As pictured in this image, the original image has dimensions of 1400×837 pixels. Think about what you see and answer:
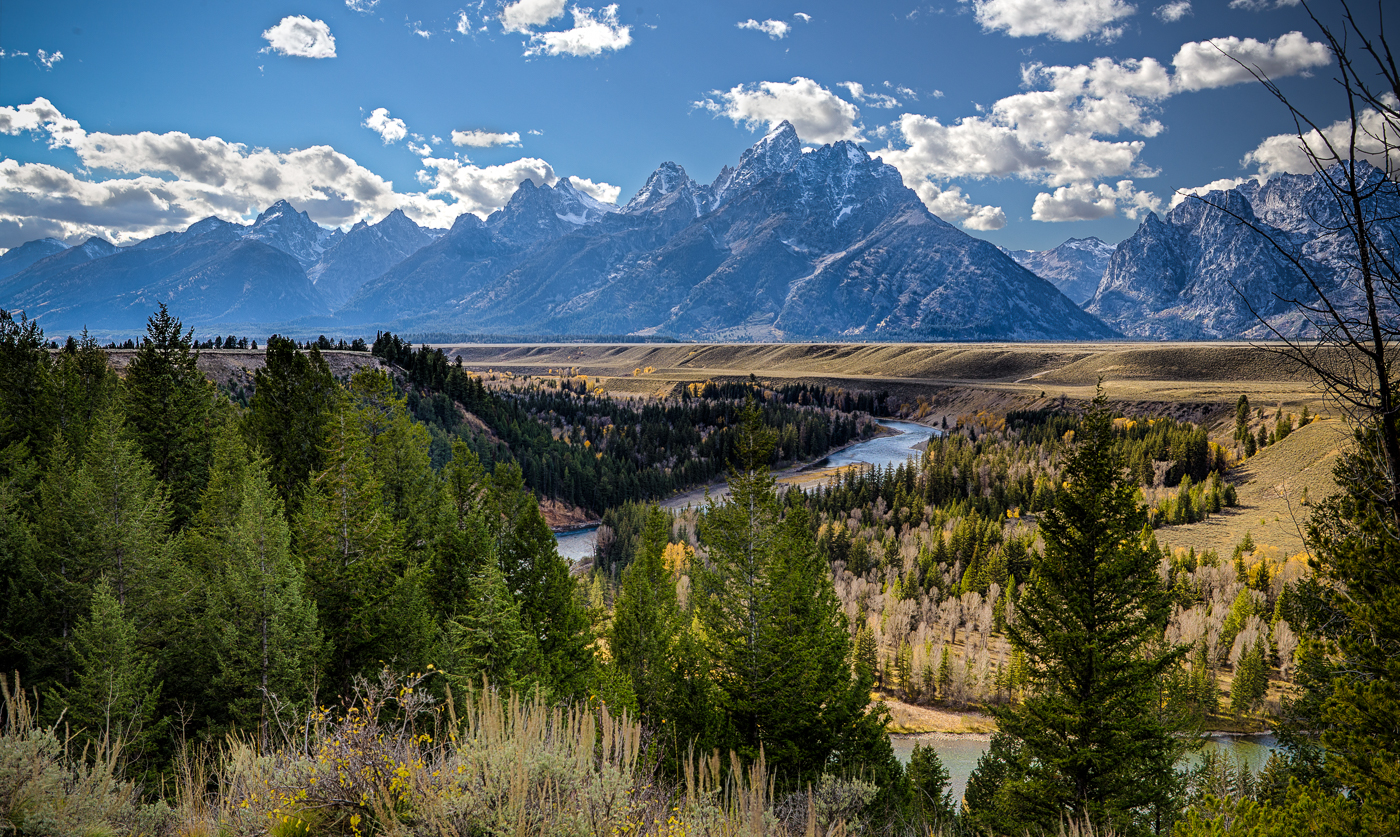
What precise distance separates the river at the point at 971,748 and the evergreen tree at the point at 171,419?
45.7m

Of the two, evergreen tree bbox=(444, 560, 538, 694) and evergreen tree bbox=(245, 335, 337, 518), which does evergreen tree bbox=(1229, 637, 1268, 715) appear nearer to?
evergreen tree bbox=(444, 560, 538, 694)

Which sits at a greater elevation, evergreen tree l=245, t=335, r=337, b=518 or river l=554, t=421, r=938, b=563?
evergreen tree l=245, t=335, r=337, b=518

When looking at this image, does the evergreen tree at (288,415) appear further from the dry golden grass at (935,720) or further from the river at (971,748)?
the dry golden grass at (935,720)

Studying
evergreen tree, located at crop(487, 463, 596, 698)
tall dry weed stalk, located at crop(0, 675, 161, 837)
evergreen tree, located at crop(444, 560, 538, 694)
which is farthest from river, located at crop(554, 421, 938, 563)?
tall dry weed stalk, located at crop(0, 675, 161, 837)

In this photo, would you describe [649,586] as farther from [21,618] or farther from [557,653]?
[21,618]

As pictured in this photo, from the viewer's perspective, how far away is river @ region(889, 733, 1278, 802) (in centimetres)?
4716

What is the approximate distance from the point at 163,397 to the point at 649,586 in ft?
82.2

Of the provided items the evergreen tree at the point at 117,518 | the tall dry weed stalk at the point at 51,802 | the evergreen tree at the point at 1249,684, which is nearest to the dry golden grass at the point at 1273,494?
the evergreen tree at the point at 1249,684

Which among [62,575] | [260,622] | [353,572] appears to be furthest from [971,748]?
[62,575]

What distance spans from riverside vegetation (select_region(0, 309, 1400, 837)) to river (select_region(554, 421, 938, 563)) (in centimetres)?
5868

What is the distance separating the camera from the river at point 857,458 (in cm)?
9894

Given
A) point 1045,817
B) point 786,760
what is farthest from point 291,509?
point 1045,817

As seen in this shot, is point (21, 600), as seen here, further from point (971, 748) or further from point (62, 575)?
point (971, 748)

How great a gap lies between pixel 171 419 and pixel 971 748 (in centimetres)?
5659
